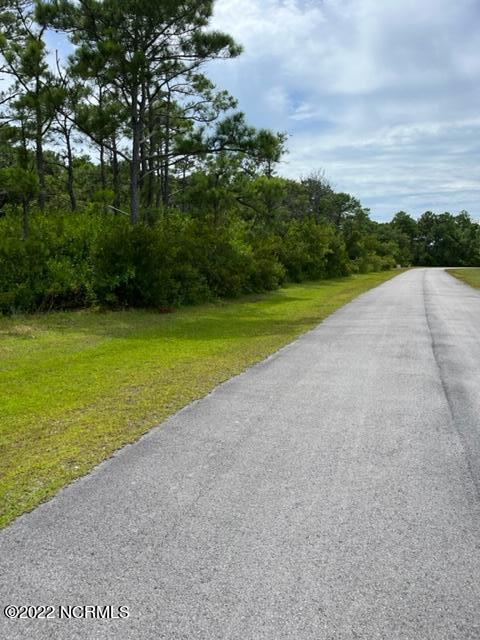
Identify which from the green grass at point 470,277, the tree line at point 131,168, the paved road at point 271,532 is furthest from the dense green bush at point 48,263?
the green grass at point 470,277

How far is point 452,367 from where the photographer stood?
8.55 m

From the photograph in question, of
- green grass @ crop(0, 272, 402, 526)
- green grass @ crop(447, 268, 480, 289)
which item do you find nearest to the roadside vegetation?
green grass @ crop(0, 272, 402, 526)

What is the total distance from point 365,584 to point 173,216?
20851 millimetres

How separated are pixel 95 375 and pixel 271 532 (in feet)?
17.5

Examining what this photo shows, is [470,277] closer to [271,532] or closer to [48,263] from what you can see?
[48,263]

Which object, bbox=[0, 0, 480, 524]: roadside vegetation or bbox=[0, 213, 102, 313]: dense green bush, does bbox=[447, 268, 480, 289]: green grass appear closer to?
bbox=[0, 0, 480, 524]: roadside vegetation

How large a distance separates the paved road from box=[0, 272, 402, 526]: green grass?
35 centimetres

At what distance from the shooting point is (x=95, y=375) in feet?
26.6

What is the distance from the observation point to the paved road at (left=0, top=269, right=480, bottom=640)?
2.54m

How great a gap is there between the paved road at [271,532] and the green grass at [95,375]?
353 millimetres

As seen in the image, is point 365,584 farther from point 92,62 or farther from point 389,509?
point 92,62

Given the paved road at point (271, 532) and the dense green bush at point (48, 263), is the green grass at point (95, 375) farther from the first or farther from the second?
the dense green bush at point (48, 263)

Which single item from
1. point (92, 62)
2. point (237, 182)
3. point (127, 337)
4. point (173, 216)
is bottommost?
point (127, 337)

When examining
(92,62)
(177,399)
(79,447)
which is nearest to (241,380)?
(177,399)
